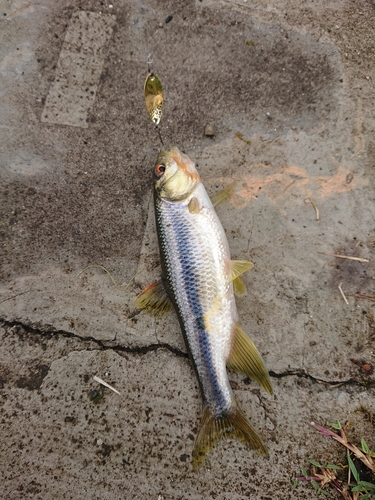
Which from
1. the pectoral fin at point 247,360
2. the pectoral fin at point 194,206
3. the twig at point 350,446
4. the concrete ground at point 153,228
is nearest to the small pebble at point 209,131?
the concrete ground at point 153,228

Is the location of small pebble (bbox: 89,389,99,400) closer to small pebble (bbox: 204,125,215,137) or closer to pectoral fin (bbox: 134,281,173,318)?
pectoral fin (bbox: 134,281,173,318)

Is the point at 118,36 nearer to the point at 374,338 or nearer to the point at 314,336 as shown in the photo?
the point at 314,336

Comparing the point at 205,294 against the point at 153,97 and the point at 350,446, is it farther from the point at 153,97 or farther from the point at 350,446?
the point at 153,97

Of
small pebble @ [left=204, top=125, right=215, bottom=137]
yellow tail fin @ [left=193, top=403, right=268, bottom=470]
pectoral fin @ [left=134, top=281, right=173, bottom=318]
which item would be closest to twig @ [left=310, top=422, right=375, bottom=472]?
yellow tail fin @ [left=193, top=403, right=268, bottom=470]

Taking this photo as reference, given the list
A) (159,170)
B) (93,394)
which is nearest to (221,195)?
(159,170)

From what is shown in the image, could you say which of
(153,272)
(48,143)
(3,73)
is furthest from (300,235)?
(3,73)

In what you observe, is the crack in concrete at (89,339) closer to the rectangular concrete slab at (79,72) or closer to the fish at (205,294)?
the fish at (205,294)
